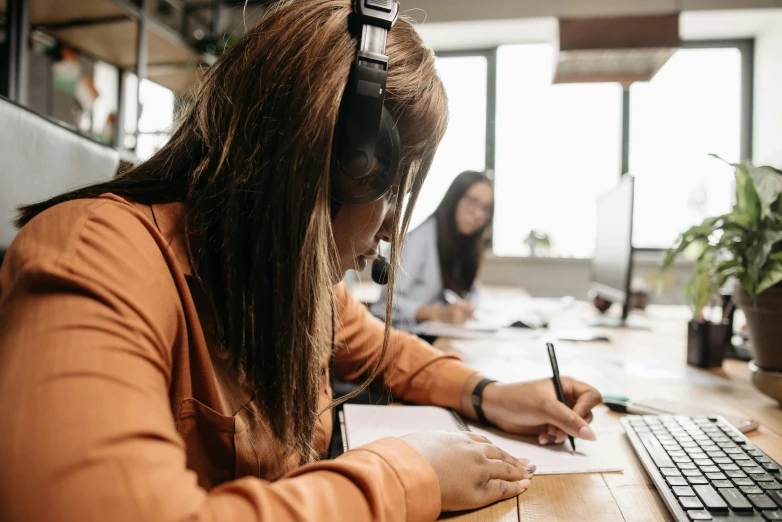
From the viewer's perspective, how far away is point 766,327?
92 cm

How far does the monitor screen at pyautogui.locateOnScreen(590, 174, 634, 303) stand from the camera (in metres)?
1.90

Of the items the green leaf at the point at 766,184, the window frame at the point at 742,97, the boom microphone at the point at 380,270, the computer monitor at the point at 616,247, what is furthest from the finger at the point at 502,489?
the window frame at the point at 742,97

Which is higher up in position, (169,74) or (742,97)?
(742,97)

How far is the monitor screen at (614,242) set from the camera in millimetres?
1900

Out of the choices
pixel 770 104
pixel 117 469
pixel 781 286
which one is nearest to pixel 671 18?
pixel 781 286

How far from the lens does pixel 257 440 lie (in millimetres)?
576

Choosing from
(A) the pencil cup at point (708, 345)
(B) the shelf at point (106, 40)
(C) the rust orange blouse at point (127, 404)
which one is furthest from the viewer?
(B) the shelf at point (106, 40)

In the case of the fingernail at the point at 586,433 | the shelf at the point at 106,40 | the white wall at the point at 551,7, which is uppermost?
the white wall at the point at 551,7

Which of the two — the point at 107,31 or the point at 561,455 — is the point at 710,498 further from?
the point at 107,31

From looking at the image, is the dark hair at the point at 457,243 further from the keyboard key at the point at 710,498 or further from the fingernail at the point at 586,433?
the keyboard key at the point at 710,498

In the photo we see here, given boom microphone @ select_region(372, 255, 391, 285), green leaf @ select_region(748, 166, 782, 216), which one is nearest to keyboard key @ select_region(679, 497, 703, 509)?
boom microphone @ select_region(372, 255, 391, 285)

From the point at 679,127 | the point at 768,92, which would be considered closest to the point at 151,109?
the point at 679,127

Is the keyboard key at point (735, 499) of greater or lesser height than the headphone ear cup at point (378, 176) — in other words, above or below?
below

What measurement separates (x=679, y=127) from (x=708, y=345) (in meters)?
3.26
